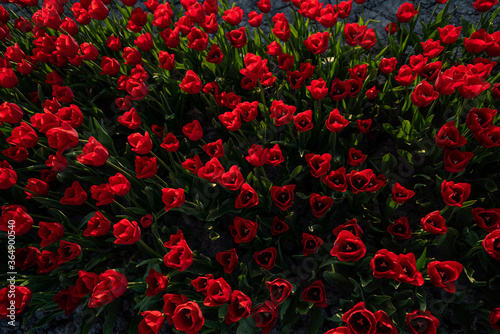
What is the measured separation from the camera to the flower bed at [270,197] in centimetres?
148

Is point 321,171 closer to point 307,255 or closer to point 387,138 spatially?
point 307,255

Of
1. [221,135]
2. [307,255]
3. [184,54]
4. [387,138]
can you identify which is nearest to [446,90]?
[387,138]

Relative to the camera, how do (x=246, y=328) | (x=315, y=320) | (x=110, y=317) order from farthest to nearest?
1. (x=110, y=317)
2. (x=315, y=320)
3. (x=246, y=328)

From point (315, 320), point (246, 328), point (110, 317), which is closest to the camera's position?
point (246, 328)

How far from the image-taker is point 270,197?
1847 mm

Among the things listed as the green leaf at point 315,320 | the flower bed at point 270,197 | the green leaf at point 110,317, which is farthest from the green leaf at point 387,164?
the green leaf at point 110,317

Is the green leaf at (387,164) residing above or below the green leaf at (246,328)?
above

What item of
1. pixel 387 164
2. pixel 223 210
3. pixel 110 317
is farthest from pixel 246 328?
pixel 387 164

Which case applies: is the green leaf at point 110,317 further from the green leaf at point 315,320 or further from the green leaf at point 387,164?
the green leaf at point 387,164

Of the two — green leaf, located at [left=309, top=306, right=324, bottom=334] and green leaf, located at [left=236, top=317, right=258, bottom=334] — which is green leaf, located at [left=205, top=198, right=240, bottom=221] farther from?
green leaf, located at [left=309, top=306, right=324, bottom=334]

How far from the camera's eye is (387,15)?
3154 millimetres

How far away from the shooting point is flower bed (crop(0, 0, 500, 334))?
148cm

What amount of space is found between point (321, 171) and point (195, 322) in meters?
0.88

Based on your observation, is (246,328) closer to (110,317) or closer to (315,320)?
(315,320)
